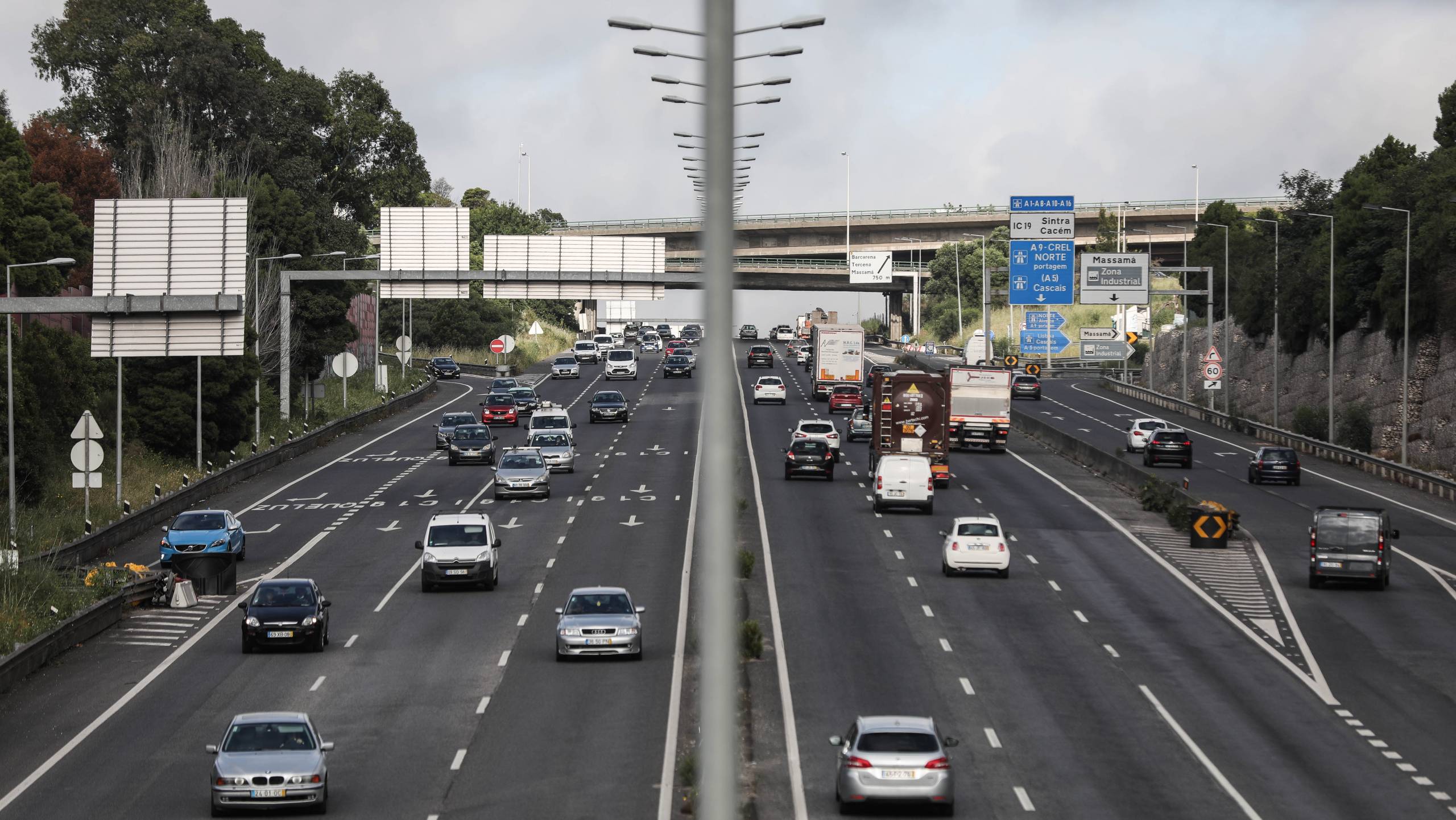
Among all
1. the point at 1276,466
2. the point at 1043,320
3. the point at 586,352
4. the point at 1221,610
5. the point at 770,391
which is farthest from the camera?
the point at 586,352

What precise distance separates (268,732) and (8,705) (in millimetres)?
9753

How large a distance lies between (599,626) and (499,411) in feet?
172

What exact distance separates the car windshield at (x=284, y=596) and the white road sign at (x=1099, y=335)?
87.9 meters

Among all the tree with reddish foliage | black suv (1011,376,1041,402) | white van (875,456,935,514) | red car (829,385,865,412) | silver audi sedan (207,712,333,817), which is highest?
the tree with reddish foliage

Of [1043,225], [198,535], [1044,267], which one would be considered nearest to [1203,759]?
[198,535]

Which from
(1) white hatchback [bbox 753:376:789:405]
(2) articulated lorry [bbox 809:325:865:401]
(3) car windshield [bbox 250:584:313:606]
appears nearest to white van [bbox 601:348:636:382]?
(2) articulated lorry [bbox 809:325:865:401]

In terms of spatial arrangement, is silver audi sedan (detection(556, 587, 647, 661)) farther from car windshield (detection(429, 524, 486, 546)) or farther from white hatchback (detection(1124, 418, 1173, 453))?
white hatchback (detection(1124, 418, 1173, 453))

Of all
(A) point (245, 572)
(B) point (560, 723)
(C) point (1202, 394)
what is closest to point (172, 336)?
(A) point (245, 572)

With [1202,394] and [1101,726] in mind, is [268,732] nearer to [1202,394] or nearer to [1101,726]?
[1101,726]

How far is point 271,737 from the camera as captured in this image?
24.5 metres

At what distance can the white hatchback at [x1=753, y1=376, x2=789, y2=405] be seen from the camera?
97000 millimetres

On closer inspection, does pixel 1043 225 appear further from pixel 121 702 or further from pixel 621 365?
pixel 121 702

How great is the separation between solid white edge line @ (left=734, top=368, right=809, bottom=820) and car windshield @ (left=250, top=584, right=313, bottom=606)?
31.6 feet

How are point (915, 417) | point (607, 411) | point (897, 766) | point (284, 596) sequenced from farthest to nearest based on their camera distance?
point (607, 411) → point (915, 417) → point (284, 596) → point (897, 766)
